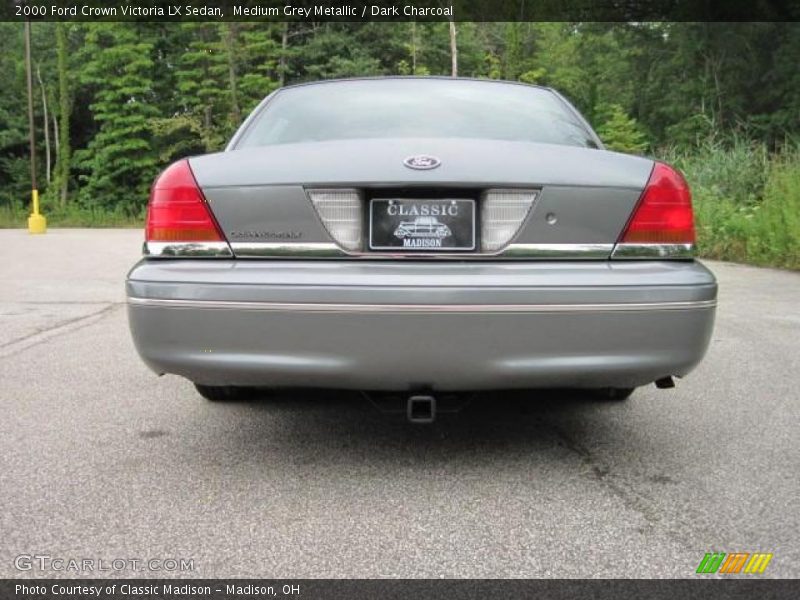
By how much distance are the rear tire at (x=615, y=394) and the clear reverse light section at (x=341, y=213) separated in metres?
1.67

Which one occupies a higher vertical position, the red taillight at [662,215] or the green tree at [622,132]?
the red taillight at [662,215]

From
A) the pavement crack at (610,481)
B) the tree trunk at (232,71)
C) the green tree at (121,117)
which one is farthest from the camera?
the green tree at (121,117)

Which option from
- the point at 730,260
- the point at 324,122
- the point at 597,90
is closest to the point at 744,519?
the point at 324,122

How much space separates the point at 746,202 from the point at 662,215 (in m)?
12.2

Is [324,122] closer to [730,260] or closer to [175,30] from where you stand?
[730,260]

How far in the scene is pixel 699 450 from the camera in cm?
328

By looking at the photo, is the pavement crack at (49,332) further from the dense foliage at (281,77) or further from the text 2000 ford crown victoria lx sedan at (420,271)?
the dense foliage at (281,77)

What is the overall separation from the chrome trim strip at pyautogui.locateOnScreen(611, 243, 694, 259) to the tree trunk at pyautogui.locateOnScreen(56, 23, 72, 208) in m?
46.4

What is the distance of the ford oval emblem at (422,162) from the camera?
9.07 ft

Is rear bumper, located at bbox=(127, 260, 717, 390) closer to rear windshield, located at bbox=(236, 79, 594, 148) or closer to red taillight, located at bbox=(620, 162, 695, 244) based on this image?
red taillight, located at bbox=(620, 162, 695, 244)

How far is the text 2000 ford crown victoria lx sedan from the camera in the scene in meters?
2.64

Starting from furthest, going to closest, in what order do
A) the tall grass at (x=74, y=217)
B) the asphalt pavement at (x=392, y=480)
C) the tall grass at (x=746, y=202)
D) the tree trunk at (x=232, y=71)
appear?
1. the tree trunk at (x=232, y=71)
2. the tall grass at (x=74, y=217)
3. the tall grass at (x=746, y=202)
4. the asphalt pavement at (x=392, y=480)

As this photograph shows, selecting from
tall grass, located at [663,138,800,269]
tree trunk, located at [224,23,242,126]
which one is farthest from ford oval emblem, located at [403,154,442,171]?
tree trunk, located at [224,23,242,126]

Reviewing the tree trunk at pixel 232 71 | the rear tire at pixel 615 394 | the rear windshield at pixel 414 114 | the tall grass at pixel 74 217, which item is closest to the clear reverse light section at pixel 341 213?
the rear windshield at pixel 414 114
